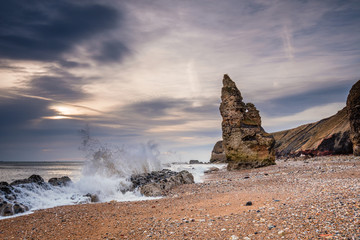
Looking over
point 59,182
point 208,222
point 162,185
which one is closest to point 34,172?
point 59,182

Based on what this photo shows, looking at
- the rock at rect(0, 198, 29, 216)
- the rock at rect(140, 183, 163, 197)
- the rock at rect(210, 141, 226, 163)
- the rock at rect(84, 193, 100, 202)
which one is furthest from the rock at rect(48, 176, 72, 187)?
the rock at rect(210, 141, 226, 163)

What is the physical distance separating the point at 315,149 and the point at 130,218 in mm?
30027

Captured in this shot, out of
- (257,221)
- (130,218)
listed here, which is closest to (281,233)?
(257,221)

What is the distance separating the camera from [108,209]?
8.85 m

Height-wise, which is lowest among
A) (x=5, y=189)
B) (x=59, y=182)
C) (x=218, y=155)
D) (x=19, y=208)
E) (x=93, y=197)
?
(x=218, y=155)

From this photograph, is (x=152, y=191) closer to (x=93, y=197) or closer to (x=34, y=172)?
(x=93, y=197)

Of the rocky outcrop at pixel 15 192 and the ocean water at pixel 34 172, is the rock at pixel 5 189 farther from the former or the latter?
the ocean water at pixel 34 172

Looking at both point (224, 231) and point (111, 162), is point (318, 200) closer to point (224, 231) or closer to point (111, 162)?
point (224, 231)

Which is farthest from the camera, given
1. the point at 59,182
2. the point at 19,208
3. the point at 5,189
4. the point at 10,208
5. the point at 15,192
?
the point at 59,182

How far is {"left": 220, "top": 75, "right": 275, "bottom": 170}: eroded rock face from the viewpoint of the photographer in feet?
72.8

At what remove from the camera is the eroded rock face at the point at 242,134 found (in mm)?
22203

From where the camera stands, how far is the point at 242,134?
2255 centimetres

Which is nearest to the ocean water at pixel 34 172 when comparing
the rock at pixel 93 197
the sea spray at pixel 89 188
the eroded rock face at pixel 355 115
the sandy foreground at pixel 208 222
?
the sea spray at pixel 89 188

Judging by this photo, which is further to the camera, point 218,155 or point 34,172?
point 218,155
